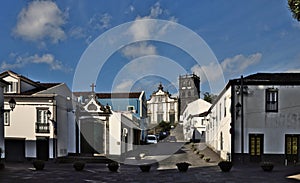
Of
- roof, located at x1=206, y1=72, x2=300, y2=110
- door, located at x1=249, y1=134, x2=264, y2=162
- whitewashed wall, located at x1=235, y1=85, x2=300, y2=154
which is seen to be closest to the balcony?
roof, located at x1=206, y1=72, x2=300, y2=110

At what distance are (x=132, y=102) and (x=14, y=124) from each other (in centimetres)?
1767

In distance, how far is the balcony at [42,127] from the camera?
29.5 metres

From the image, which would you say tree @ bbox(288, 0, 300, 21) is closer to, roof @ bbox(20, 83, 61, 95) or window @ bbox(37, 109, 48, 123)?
window @ bbox(37, 109, 48, 123)

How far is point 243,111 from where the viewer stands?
25.9 metres

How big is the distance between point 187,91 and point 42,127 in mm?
58775

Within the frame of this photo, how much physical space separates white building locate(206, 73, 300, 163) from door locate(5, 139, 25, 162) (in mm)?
17503

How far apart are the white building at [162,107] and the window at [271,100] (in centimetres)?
4143

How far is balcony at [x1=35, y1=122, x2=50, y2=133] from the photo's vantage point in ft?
96.7

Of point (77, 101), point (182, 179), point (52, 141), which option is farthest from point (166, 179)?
point (77, 101)

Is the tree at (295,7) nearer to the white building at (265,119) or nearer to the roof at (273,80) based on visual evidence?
the white building at (265,119)

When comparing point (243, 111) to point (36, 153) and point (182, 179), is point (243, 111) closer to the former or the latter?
point (182, 179)

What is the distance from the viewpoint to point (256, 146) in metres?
26.0

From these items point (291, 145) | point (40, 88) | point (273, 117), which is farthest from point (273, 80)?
point (40, 88)

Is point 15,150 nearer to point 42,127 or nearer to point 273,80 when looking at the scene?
point 42,127
